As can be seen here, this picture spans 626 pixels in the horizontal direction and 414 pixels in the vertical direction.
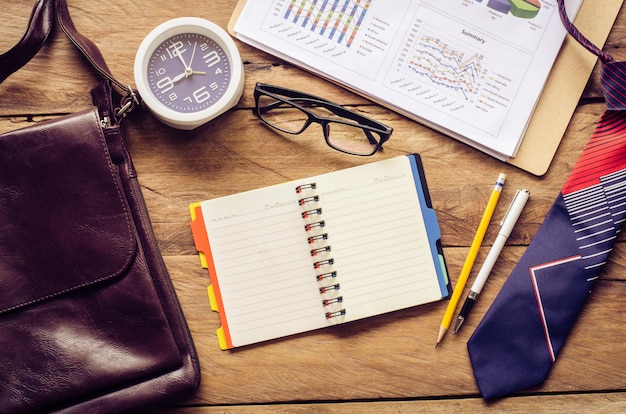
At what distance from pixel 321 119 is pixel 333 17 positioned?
0.17 m

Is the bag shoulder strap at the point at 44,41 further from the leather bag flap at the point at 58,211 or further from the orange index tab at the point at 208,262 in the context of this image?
the orange index tab at the point at 208,262

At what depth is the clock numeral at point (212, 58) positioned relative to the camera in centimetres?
77

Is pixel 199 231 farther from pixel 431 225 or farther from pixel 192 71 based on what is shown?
pixel 431 225

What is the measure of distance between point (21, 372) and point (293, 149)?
1.60ft

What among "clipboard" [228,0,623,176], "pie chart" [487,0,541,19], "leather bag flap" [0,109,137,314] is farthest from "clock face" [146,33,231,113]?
"pie chart" [487,0,541,19]

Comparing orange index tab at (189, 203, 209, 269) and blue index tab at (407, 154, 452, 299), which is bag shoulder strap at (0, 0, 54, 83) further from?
blue index tab at (407, 154, 452, 299)

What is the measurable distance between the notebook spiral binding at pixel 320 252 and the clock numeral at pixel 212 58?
22 centimetres

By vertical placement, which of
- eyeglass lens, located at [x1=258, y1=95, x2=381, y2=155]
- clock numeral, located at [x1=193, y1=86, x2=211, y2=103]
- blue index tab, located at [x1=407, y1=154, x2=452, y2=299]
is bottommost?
blue index tab, located at [x1=407, y1=154, x2=452, y2=299]

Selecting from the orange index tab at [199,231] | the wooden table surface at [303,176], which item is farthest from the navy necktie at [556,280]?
the orange index tab at [199,231]

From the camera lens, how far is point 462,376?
79cm

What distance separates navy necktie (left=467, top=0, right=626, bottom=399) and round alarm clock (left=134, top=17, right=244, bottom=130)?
0.49 m

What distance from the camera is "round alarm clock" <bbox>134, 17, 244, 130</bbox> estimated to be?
2.47 feet

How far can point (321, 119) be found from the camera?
0.78 meters

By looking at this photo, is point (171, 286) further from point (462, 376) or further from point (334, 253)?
point (462, 376)
